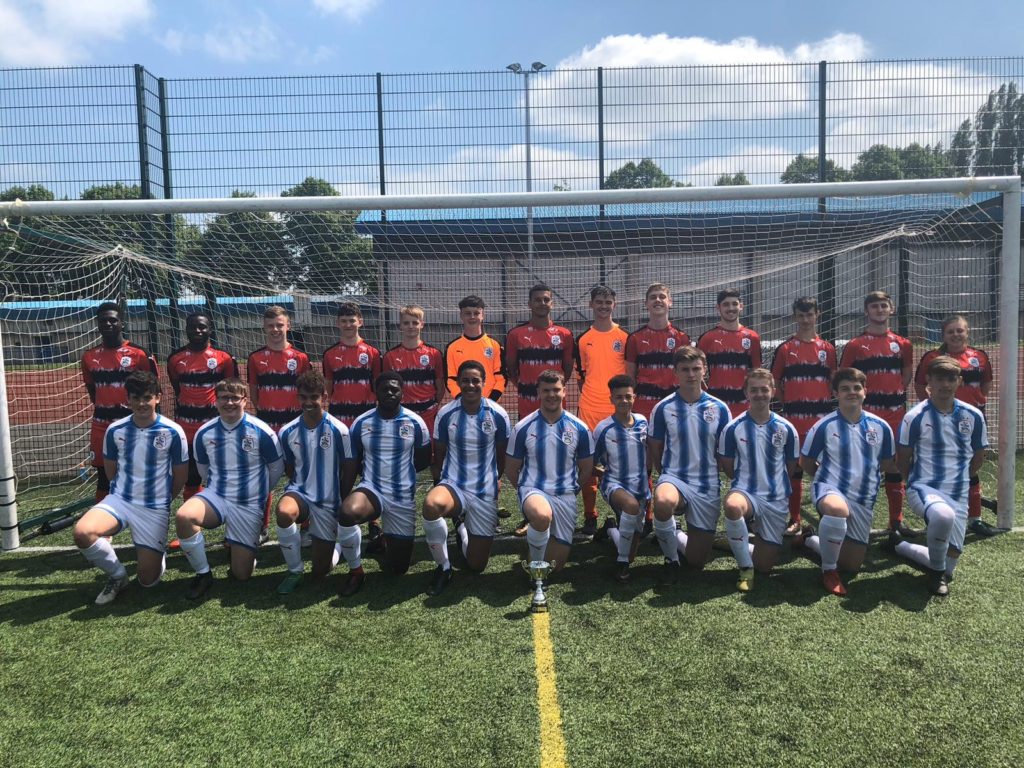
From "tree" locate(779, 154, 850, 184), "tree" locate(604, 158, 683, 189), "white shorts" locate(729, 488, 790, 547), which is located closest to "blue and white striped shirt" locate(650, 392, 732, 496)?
"white shorts" locate(729, 488, 790, 547)

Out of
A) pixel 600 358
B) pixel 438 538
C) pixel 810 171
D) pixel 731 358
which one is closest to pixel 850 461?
pixel 731 358

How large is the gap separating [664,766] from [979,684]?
4.99ft

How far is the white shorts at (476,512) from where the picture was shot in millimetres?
3949

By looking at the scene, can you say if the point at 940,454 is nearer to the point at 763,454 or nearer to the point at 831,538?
the point at 831,538

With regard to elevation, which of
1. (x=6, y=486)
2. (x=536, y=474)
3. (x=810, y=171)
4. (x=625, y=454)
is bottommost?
(x=6, y=486)

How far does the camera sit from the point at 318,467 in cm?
396

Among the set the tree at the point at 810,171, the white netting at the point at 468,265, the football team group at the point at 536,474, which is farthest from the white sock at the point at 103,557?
the tree at the point at 810,171

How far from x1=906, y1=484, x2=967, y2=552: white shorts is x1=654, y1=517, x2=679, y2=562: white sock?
4.66 ft

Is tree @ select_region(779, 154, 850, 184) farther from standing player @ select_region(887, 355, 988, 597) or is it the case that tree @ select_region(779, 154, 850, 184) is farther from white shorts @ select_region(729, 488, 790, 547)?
white shorts @ select_region(729, 488, 790, 547)

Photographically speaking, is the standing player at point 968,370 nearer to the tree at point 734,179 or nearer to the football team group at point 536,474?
the football team group at point 536,474

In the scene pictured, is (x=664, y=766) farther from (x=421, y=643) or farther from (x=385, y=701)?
(x=421, y=643)

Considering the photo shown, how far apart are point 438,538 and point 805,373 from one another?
3049 mm

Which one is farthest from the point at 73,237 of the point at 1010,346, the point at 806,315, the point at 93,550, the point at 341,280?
the point at 1010,346

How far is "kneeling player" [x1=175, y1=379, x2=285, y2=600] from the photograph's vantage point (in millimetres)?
3893
